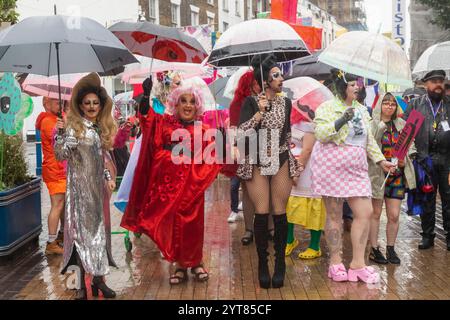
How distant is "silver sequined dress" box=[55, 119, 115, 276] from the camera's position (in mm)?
4668

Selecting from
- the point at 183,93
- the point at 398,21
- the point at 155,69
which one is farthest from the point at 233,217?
the point at 398,21

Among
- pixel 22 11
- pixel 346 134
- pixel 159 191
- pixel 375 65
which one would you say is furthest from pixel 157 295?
pixel 22 11

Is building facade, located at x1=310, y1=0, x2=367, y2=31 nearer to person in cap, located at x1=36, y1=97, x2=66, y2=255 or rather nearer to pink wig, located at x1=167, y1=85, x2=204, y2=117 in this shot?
person in cap, located at x1=36, y1=97, x2=66, y2=255

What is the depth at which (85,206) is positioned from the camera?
4.68 m

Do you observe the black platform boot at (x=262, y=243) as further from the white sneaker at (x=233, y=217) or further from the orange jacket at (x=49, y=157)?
the white sneaker at (x=233, y=217)

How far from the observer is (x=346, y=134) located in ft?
16.5

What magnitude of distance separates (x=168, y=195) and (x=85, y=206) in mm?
771

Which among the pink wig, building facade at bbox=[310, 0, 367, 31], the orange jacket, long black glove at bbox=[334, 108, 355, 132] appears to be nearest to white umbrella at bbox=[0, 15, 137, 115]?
the pink wig

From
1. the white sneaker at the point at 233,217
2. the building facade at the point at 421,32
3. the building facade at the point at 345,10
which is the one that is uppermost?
the building facade at the point at 345,10

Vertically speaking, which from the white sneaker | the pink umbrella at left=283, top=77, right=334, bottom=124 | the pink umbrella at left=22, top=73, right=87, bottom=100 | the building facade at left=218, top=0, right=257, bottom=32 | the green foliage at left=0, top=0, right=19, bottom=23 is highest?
the building facade at left=218, top=0, right=257, bottom=32

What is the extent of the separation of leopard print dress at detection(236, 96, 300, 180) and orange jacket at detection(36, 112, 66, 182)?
2.28 meters

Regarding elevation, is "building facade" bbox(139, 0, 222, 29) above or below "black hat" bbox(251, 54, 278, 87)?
above

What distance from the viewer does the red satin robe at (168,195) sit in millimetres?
5098

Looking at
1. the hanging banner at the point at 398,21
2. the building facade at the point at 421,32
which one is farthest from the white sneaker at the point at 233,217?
the building facade at the point at 421,32
